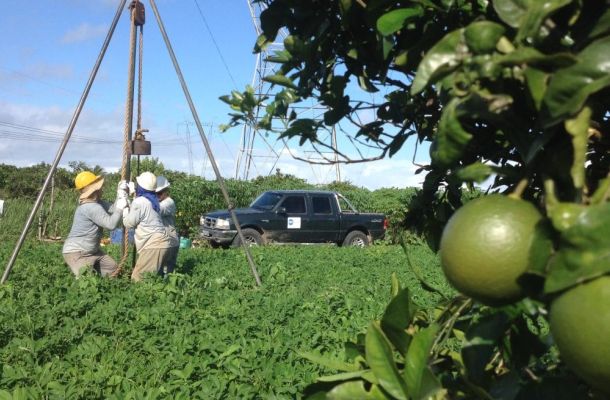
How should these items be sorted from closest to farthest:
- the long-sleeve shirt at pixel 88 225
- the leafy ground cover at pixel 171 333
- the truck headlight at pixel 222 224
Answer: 1. the leafy ground cover at pixel 171 333
2. the long-sleeve shirt at pixel 88 225
3. the truck headlight at pixel 222 224

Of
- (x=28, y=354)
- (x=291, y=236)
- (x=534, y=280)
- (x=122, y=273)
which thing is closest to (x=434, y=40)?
(x=534, y=280)

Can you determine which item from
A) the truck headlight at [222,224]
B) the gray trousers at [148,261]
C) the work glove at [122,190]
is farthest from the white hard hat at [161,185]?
the truck headlight at [222,224]

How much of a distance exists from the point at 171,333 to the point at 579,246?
4687 mm

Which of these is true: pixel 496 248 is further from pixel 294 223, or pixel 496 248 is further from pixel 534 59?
pixel 294 223

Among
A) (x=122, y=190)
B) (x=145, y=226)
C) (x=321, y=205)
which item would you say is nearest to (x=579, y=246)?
(x=145, y=226)

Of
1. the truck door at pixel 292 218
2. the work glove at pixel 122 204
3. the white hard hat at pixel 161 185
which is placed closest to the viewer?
the work glove at pixel 122 204

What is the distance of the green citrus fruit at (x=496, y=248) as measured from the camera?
33.5 inches

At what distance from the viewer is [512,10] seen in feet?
2.87

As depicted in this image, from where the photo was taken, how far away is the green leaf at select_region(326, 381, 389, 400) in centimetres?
113

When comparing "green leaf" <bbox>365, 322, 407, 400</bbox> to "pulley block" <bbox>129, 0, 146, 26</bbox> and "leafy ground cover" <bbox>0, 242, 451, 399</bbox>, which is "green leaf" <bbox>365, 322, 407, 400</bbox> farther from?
"pulley block" <bbox>129, 0, 146, 26</bbox>

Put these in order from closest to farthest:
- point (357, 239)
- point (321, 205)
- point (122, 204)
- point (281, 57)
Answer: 1. point (281, 57)
2. point (122, 204)
3. point (321, 205)
4. point (357, 239)

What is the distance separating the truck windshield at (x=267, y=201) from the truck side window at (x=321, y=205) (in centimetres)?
91

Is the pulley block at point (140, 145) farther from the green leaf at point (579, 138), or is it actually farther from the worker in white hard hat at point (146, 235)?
the green leaf at point (579, 138)

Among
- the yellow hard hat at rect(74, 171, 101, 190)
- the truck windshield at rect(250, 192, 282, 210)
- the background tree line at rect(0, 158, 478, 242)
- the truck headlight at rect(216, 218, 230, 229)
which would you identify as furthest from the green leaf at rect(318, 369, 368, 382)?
the truck windshield at rect(250, 192, 282, 210)
